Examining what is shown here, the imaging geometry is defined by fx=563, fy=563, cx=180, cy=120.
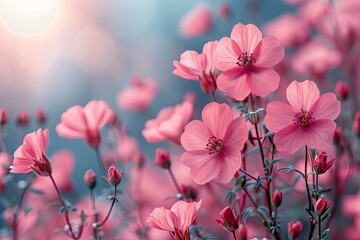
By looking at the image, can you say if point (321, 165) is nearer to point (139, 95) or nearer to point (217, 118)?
point (217, 118)

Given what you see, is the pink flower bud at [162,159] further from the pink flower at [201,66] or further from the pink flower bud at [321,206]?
the pink flower bud at [321,206]

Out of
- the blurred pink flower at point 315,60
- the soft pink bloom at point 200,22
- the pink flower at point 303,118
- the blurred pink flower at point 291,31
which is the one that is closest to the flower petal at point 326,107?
the pink flower at point 303,118

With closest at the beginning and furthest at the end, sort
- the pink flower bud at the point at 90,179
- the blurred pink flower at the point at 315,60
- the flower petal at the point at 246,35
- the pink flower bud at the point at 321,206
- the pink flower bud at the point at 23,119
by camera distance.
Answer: the pink flower bud at the point at 321,206, the flower petal at the point at 246,35, the pink flower bud at the point at 90,179, the pink flower bud at the point at 23,119, the blurred pink flower at the point at 315,60

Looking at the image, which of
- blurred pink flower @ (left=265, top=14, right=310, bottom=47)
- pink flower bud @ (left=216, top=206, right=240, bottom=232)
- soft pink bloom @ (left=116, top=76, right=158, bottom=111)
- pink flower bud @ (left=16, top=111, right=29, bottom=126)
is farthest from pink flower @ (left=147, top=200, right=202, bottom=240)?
blurred pink flower @ (left=265, top=14, right=310, bottom=47)

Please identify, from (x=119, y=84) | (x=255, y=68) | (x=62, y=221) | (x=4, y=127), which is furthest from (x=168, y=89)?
(x=255, y=68)

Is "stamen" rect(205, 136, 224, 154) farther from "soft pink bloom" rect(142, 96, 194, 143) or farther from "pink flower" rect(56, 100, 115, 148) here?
"pink flower" rect(56, 100, 115, 148)
